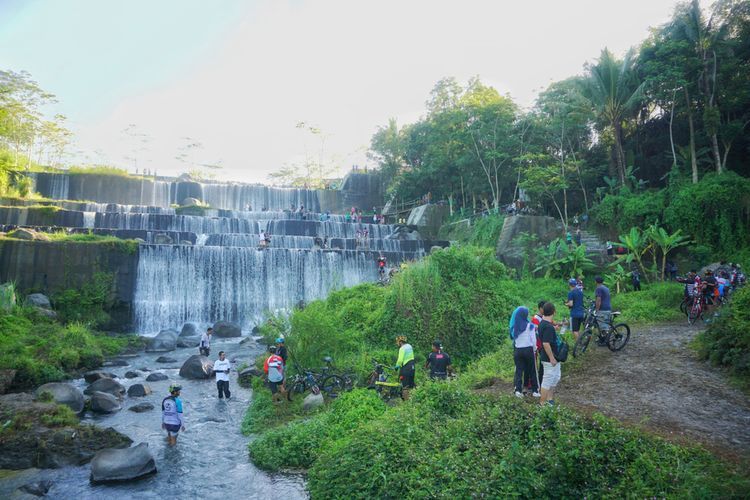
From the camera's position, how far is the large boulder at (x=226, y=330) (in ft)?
66.6

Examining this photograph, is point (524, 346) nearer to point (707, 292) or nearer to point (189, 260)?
point (707, 292)

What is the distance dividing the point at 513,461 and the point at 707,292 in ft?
34.6

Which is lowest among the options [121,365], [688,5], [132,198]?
[121,365]

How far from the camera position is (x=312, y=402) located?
9.70m

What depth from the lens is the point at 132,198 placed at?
36219mm

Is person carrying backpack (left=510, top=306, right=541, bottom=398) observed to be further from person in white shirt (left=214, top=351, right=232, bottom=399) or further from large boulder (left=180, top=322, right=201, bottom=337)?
large boulder (left=180, top=322, right=201, bottom=337)

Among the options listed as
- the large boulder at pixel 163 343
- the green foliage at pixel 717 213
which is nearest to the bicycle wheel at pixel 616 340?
the green foliage at pixel 717 213

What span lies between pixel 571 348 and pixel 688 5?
73.3 feet

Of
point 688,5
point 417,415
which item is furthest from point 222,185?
point 417,415

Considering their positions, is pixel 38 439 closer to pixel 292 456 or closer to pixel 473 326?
pixel 292 456

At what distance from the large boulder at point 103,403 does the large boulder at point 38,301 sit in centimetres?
983

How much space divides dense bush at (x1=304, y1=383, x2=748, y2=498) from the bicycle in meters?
3.05

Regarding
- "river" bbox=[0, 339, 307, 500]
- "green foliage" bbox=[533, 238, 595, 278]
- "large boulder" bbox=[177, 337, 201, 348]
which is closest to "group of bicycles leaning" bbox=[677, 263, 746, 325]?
"green foliage" bbox=[533, 238, 595, 278]

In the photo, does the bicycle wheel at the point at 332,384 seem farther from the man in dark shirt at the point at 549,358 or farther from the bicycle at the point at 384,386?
the man in dark shirt at the point at 549,358
